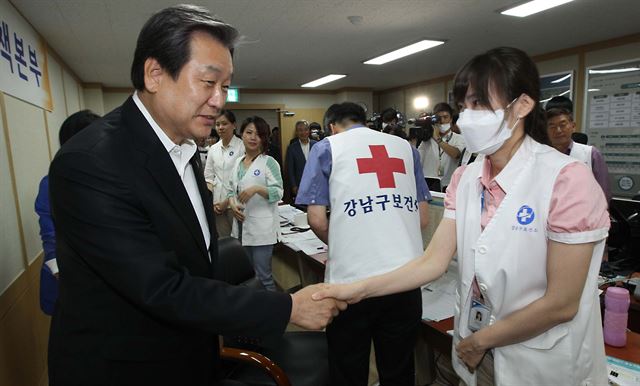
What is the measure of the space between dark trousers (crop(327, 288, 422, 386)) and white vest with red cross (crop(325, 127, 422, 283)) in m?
0.16

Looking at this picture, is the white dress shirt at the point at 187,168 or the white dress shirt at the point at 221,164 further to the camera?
the white dress shirt at the point at 221,164

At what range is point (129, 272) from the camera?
34.5 inches

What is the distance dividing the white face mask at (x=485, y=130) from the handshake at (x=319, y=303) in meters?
0.67

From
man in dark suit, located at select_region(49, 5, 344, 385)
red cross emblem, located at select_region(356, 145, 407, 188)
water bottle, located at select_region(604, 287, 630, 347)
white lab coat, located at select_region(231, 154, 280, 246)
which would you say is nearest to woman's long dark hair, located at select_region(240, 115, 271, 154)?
white lab coat, located at select_region(231, 154, 280, 246)

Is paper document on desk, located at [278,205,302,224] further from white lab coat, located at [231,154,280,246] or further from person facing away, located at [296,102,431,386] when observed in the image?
person facing away, located at [296,102,431,386]

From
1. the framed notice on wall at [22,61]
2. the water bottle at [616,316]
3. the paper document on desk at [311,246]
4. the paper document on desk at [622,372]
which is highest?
the framed notice on wall at [22,61]

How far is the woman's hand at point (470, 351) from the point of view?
3.66ft

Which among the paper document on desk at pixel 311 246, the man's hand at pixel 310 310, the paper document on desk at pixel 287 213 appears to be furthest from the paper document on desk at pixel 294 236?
the man's hand at pixel 310 310

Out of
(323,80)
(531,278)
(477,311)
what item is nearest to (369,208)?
(477,311)

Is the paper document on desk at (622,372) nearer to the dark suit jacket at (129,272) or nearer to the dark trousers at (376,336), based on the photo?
the dark trousers at (376,336)

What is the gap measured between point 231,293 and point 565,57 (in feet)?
20.2

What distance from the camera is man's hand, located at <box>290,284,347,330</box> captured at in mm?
1187

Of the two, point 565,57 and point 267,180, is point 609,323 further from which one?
point 565,57

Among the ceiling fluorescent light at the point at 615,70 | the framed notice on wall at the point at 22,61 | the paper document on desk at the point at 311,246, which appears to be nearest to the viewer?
the framed notice on wall at the point at 22,61
